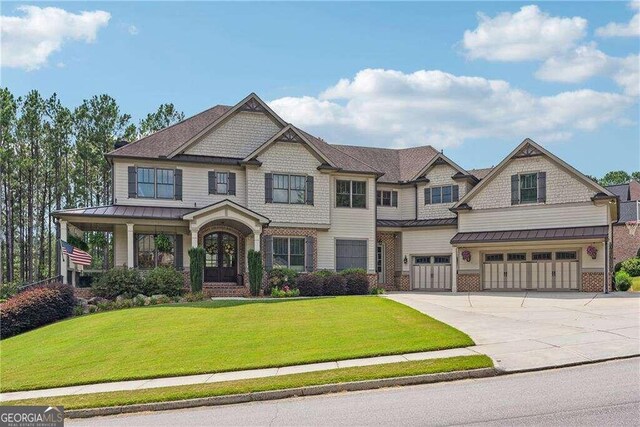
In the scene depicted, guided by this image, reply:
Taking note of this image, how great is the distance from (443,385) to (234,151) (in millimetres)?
21784

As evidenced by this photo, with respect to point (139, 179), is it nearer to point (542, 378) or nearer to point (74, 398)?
point (74, 398)

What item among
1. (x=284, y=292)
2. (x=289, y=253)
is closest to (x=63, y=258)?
(x=284, y=292)

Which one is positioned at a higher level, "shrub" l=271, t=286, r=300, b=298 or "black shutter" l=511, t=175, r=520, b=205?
"black shutter" l=511, t=175, r=520, b=205

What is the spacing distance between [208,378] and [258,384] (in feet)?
4.76

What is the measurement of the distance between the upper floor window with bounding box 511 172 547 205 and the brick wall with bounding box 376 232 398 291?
7.50 metres

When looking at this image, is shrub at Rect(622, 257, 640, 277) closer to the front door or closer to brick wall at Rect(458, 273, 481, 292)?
Result: brick wall at Rect(458, 273, 481, 292)

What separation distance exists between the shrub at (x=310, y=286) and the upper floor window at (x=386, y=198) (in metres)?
7.58

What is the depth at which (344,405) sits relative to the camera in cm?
1032

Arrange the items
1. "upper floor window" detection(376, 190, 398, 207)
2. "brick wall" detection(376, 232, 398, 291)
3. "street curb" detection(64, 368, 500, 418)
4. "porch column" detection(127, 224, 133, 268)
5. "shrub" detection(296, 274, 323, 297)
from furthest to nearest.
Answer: "upper floor window" detection(376, 190, 398, 207)
"brick wall" detection(376, 232, 398, 291)
"shrub" detection(296, 274, 323, 297)
"porch column" detection(127, 224, 133, 268)
"street curb" detection(64, 368, 500, 418)

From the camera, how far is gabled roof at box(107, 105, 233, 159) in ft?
97.7

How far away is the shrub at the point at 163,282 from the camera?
2642 cm

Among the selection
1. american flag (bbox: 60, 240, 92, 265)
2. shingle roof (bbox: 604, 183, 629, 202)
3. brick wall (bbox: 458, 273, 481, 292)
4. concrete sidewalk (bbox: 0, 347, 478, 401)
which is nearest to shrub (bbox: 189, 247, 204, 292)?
american flag (bbox: 60, 240, 92, 265)

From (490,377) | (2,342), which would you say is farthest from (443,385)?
(2,342)

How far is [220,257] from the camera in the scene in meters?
30.8
